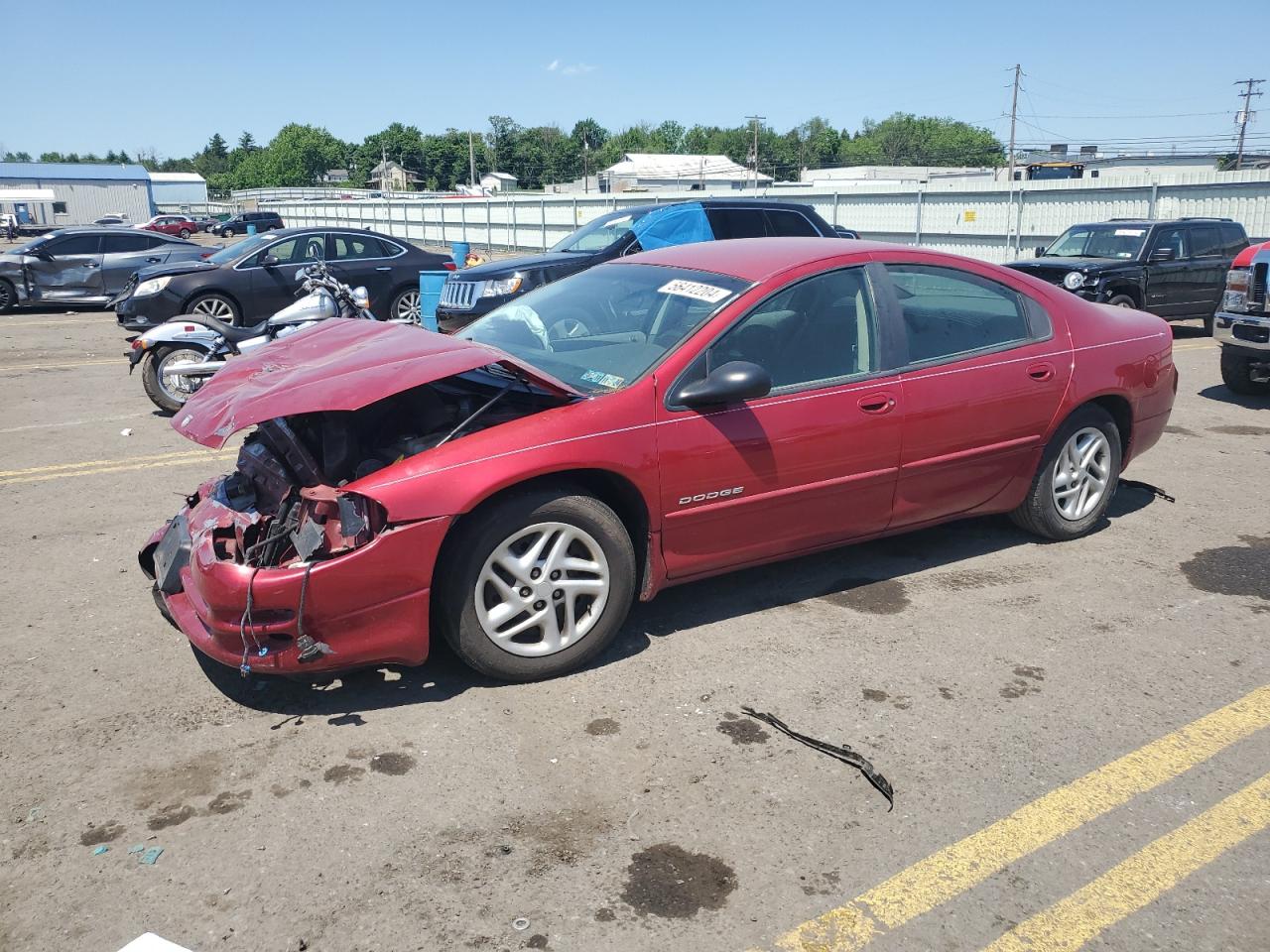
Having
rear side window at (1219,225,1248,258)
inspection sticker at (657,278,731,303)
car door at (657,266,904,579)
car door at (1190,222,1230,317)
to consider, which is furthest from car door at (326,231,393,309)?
rear side window at (1219,225,1248,258)

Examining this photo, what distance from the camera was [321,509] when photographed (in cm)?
356

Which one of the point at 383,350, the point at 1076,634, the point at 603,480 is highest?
the point at 383,350

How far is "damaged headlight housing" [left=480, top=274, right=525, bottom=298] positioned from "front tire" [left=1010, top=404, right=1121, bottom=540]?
582cm

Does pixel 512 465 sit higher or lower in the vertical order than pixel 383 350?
lower

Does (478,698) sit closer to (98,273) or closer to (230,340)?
(230,340)

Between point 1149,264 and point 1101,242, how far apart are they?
0.87 m

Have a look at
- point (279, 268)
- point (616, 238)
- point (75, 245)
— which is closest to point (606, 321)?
point (616, 238)

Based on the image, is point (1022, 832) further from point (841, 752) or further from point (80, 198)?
point (80, 198)

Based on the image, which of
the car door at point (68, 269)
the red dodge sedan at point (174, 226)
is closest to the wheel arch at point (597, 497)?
the car door at point (68, 269)

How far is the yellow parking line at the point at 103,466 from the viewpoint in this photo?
22.6 feet

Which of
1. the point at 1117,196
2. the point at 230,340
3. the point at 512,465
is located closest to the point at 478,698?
the point at 512,465

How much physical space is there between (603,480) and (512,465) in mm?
477

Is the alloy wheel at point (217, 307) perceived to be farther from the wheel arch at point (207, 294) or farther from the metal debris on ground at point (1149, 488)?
the metal debris on ground at point (1149, 488)

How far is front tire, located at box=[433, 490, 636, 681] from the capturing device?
3.68m
